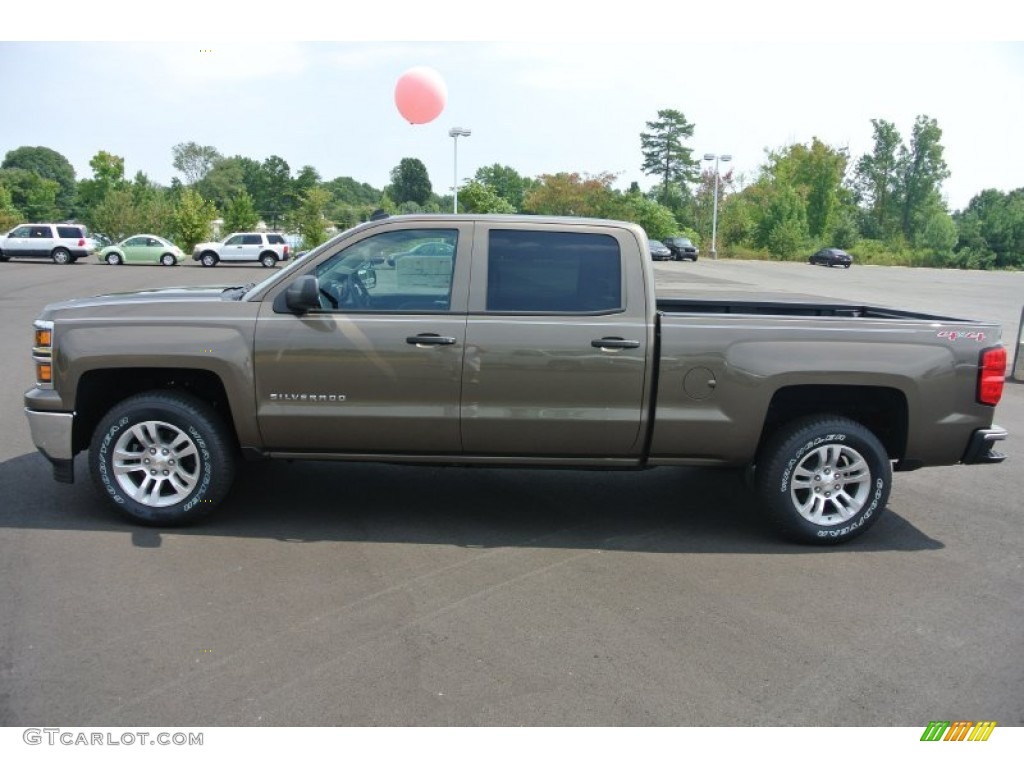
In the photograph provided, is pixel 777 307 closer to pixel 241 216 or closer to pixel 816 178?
pixel 241 216

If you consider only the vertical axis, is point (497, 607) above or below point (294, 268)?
below

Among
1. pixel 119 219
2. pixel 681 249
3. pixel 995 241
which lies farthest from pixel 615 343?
pixel 995 241

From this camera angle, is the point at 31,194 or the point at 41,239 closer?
the point at 41,239

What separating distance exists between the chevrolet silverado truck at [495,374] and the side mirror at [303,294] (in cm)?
1

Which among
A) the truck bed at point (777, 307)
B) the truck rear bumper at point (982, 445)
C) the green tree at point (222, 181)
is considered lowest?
the truck rear bumper at point (982, 445)

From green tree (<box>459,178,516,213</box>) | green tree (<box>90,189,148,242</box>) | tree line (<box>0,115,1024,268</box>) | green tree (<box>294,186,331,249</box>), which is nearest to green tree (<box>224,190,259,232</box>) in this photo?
tree line (<box>0,115,1024,268</box>)

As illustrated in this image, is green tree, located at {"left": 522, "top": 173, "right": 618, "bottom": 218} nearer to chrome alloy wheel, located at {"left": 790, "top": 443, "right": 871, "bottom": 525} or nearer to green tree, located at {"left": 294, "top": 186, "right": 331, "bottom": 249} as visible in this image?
green tree, located at {"left": 294, "top": 186, "right": 331, "bottom": 249}

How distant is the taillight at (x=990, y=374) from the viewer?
5.20 m

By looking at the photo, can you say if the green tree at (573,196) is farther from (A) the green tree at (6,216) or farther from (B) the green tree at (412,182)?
(B) the green tree at (412,182)

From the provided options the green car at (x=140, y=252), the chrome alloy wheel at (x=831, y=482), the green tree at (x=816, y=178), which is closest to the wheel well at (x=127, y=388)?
the chrome alloy wheel at (x=831, y=482)

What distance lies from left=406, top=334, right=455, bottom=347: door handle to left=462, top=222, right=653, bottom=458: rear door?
0.37ft

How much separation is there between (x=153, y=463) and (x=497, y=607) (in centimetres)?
238

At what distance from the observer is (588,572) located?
481 centimetres

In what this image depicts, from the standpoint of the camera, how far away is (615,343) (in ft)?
16.8
